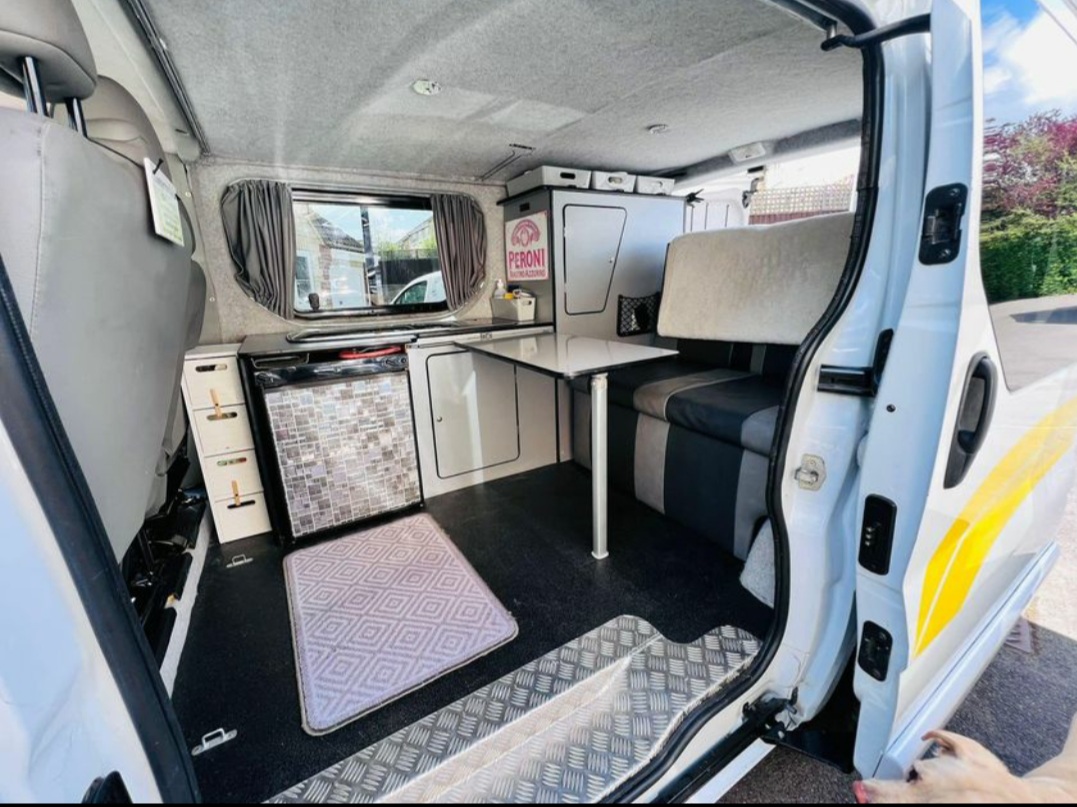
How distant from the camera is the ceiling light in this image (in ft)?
5.12

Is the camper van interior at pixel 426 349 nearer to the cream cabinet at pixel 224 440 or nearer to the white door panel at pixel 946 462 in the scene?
the cream cabinet at pixel 224 440

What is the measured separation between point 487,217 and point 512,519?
84.2 inches

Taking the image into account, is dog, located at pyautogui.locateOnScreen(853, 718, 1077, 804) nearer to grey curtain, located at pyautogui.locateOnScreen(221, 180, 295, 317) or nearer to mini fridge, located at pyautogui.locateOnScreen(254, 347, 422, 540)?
mini fridge, located at pyautogui.locateOnScreen(254, 347, 422, 540)

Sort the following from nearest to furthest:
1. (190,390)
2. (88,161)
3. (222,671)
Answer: (88,161), (222,671), (190,390)

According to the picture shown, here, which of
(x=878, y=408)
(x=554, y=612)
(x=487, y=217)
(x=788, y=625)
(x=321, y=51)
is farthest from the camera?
(x=487, y=217)

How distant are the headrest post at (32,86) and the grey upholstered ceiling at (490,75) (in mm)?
622

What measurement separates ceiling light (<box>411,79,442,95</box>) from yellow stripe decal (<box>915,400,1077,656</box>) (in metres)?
2.00

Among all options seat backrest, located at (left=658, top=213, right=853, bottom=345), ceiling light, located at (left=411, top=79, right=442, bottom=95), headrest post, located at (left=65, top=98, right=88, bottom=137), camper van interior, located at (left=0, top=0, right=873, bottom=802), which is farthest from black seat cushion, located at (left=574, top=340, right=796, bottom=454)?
headrest post, located at (left=65, top=98, right=88, bottom=137)

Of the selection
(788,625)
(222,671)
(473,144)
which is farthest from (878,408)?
(473,144)

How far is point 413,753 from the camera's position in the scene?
1114mm

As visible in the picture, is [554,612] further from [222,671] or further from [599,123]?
[599,123]

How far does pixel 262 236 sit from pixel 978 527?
3.18 m

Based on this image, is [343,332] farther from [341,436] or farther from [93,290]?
[93,290]

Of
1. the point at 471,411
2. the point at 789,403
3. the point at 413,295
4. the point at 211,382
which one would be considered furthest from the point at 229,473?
the point at 789,403
